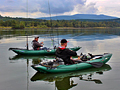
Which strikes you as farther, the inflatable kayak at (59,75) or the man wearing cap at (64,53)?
the inflatable kayak at (59,75)

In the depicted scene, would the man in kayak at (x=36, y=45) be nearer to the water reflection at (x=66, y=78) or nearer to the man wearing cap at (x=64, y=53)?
the water reflection at (x=66, y=78)

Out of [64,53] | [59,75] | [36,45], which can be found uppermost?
[36,45]

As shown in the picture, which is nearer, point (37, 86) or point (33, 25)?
point (37, 86)

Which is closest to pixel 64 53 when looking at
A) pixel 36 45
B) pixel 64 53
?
pixel 64 53

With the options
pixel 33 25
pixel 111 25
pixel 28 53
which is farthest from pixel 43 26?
pixel 28 53

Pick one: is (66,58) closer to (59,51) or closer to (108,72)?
(59,51)

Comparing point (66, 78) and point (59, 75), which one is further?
point (59, 75)

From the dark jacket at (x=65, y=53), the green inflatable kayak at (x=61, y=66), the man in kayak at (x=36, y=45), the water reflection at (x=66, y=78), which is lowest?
the water reflection at (x=66, y=78)

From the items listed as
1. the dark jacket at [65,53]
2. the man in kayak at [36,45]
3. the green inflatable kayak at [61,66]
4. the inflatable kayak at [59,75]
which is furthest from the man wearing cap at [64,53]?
the man in kayak at [36,45]

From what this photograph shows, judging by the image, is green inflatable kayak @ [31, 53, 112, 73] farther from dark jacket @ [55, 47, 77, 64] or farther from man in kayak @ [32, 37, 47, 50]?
man in kayak @ [32, 37, 47, 50]

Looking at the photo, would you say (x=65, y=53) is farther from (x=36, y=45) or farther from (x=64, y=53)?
(x=36, y=45)

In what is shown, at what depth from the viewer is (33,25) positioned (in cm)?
13638

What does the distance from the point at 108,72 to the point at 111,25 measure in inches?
6276

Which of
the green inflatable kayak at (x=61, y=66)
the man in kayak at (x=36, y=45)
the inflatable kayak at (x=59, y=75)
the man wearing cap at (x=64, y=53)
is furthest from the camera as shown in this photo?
the man in kayak at (x=36, y=45)
